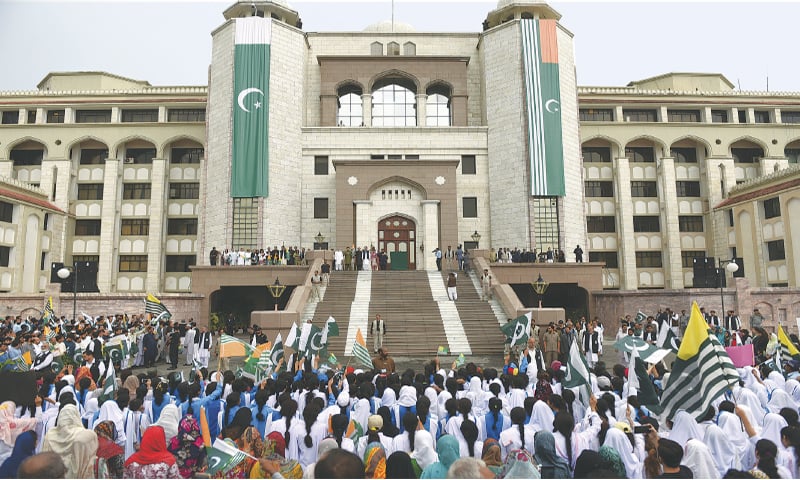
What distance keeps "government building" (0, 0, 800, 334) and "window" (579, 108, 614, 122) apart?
0.18 meters

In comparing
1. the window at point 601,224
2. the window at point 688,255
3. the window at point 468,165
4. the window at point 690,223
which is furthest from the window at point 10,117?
the window at point 688,255

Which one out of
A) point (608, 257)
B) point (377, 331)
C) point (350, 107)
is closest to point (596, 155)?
point (608, 257)

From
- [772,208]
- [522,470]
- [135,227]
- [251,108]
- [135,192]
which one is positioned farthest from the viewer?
[135,192]

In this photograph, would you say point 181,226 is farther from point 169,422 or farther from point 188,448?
point 188,448

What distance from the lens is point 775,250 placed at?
38781 millimetres

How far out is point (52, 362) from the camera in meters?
13.9

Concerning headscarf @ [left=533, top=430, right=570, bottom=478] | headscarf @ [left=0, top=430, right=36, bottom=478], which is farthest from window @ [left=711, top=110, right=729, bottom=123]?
headscarf @ [left=0, top=430, right=36, bottom=478]

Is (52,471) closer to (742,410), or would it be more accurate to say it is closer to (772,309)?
(742,410)

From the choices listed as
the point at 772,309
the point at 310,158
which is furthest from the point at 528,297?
the point at 310,158

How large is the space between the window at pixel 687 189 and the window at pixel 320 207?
98.3ft

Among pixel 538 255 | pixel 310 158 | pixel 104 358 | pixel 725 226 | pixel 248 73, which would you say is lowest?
pixel 104 358

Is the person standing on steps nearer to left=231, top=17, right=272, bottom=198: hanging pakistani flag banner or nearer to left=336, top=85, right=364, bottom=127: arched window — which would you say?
left=231, top=17, right=272, bottom=198: hanging pakistani flag banner

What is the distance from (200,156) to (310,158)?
13.9 m

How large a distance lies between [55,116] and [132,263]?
47.4ft
